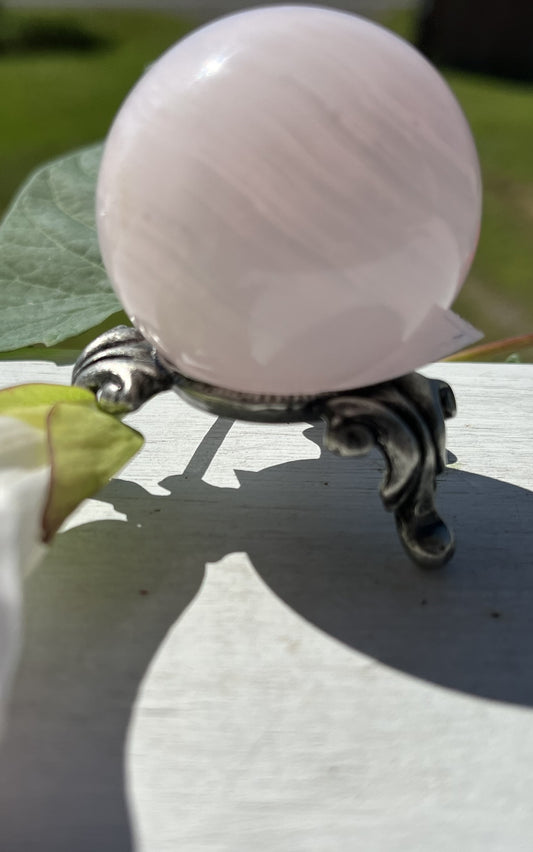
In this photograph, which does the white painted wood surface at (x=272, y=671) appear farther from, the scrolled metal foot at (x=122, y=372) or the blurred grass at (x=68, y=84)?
the blurred grass at (x=68, y=84)

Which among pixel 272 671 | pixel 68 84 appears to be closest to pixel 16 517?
pixel 272 671

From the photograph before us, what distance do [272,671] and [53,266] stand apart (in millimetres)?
400

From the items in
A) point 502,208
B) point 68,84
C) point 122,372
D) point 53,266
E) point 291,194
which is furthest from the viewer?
point 68,84

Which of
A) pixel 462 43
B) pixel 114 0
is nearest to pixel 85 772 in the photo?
pixel 462 43

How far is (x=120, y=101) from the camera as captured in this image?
3080 millimetres

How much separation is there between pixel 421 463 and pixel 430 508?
29 mm

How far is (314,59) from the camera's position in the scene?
1.65ft

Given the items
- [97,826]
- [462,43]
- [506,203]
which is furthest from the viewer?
[462,43]

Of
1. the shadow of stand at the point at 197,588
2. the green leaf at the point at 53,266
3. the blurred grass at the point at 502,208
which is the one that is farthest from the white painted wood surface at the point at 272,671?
the blurred grass at the point at 502,208

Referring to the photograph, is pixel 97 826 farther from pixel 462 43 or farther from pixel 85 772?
pixel 462 43

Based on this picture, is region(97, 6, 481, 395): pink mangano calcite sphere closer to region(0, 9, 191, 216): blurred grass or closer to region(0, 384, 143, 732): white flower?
region(0, 384, 143, 732): white flower

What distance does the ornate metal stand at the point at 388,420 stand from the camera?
57cm

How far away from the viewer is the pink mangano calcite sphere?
0.49m

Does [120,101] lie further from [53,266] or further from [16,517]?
[16,517]
